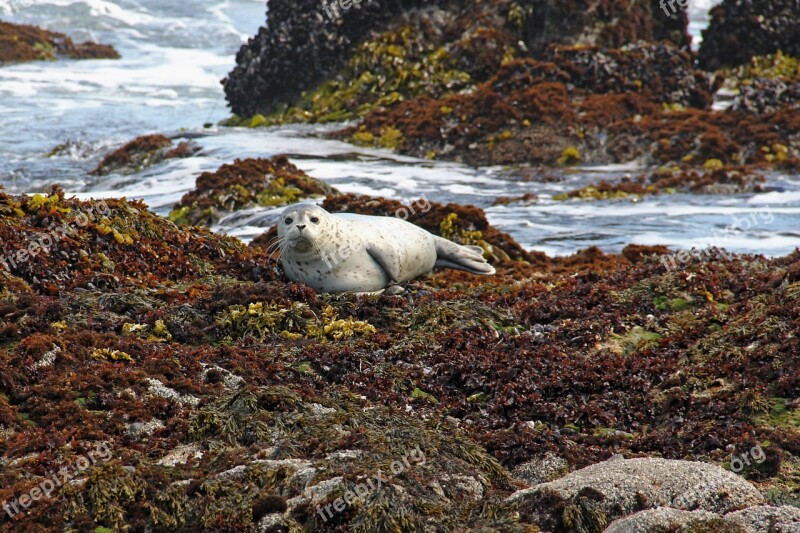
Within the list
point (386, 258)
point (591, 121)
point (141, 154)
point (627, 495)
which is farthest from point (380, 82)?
point (627, 495)

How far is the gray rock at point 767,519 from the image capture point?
4059mm

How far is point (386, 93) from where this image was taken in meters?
23.6

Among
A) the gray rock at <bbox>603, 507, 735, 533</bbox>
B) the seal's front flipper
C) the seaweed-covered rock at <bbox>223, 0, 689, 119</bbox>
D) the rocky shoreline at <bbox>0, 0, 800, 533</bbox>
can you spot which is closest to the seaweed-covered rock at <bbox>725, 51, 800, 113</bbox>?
the seaweed-covered rock at <bbox>223, 0, 689, 119</bbox>

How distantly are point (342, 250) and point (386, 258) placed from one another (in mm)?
515

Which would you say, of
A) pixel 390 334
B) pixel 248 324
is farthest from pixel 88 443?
pixel 390 334

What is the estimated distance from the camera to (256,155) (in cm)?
1973

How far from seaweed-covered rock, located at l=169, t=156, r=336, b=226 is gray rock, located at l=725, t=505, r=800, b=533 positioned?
11088mm

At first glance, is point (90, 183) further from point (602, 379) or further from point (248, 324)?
point (602, 379)

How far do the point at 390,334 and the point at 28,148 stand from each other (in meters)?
16.8

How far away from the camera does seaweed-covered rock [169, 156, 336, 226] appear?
1476cm

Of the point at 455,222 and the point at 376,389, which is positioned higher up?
the point at 455,222

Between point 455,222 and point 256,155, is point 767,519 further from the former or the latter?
point 256,155

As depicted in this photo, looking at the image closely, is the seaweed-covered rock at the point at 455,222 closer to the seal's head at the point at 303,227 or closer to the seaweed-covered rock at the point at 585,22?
the seal's head at the point at 303,227

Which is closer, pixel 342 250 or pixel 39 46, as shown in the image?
pixel 342 250
